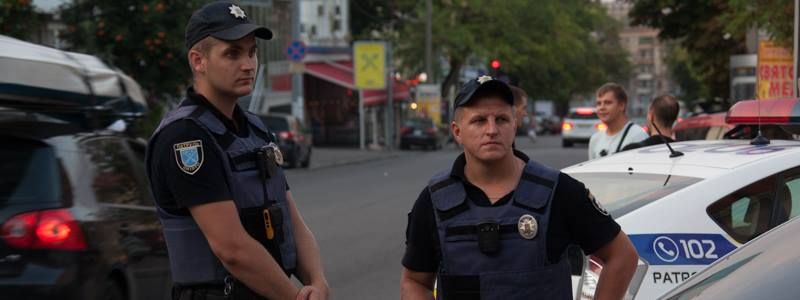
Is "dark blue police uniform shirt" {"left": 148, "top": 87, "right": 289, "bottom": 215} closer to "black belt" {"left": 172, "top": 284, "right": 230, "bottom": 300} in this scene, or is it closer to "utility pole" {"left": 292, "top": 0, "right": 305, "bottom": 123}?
"black belt" {"left": 172, "top": 284, "right": 230, "bottom": 300}

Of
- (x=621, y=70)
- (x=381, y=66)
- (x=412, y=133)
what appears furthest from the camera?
(x=621, y=70)

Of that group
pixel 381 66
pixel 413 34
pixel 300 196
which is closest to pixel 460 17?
pixel 413 34

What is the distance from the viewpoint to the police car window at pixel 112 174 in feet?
22.0

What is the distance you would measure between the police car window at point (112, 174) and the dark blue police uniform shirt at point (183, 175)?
3044mm

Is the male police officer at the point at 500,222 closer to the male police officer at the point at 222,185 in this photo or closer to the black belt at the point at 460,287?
the black belt at the point at 460,287

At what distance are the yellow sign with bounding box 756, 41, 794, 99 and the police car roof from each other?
18.8m

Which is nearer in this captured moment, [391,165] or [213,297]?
[213,297]

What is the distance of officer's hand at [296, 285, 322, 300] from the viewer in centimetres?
372

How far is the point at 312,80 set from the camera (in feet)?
170

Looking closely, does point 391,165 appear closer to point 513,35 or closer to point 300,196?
point 300,196

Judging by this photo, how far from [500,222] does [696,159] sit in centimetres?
254

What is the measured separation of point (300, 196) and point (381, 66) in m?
23.9

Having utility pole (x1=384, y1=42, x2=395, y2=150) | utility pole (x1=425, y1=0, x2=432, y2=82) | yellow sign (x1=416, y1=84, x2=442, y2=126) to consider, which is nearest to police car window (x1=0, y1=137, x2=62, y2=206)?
utility pole (x1=384, y1=42, x2=395, y2=150)

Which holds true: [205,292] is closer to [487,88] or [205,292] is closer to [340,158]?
[487,88]
